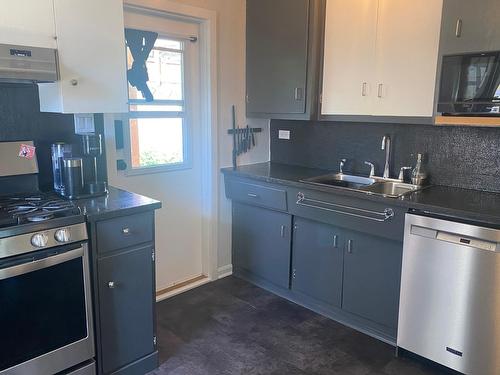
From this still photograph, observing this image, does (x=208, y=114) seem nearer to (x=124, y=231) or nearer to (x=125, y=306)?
(x=124, y=231)

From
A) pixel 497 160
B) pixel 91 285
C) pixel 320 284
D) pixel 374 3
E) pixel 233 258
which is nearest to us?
pixel 91 285

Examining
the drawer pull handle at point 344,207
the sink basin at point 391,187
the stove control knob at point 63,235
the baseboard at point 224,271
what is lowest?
the baseboard at point 224,271

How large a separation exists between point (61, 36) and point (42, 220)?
3.00ft

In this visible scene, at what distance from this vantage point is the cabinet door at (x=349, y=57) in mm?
2719

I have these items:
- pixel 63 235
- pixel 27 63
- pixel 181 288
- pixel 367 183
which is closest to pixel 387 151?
pixel 367 183

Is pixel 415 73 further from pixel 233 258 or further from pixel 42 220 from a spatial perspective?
pixel 42 220

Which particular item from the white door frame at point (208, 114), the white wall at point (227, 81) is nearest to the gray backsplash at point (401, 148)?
the white wall at point (227, 81)

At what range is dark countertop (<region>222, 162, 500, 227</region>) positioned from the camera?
A: 206 cm

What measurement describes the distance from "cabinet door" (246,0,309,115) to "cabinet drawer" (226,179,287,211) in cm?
62

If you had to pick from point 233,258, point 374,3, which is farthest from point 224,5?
point 233,258

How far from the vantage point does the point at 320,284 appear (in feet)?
9.37

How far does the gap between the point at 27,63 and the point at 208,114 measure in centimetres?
148

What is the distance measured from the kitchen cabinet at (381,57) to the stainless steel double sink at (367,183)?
1.58 feet

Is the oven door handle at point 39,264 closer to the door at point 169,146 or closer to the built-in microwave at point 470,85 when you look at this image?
the door at point 169,146
